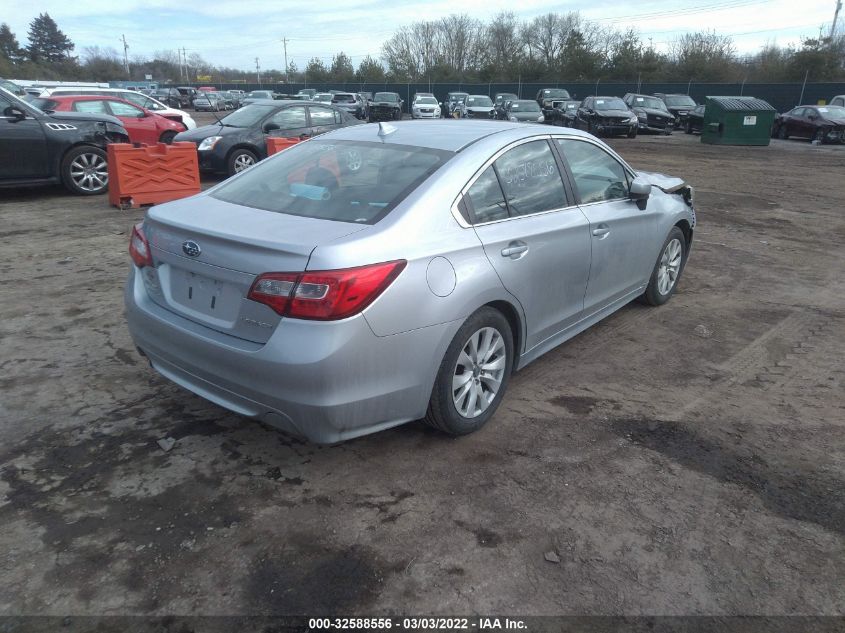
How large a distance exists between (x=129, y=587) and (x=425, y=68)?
86889 millimetres

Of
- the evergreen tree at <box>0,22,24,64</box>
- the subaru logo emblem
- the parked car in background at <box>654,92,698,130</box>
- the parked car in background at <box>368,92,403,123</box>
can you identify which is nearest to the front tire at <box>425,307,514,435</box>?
the subaru logo emblem

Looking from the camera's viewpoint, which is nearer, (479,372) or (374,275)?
(374,275)

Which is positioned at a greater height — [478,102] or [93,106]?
[93,106]

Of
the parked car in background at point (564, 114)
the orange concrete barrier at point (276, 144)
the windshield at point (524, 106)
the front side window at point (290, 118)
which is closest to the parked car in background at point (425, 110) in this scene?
the windshield at point (524, 106)

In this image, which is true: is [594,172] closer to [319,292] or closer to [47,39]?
[319,292]

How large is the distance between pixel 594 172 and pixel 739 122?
23.3m

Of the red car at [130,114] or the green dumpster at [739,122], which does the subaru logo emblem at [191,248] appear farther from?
the green dumpster at [739,122]

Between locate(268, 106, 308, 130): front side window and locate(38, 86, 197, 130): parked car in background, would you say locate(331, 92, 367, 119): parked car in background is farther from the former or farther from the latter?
locate(268, 106, 308, 130): front side window

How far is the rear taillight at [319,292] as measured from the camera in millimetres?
2688

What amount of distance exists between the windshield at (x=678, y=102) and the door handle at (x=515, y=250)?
106 ft

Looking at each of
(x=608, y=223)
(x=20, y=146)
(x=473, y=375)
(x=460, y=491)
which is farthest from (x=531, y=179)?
(x=20, y=146)

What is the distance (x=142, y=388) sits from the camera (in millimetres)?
4020

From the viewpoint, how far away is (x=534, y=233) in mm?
3689

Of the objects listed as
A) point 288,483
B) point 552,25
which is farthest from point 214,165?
point 552,25
